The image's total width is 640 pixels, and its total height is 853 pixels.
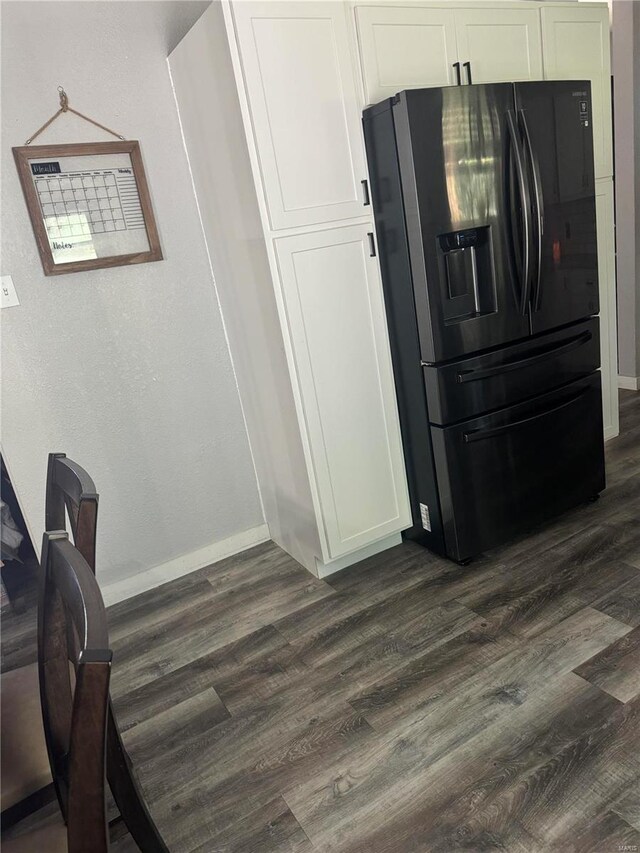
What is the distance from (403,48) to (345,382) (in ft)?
4.01

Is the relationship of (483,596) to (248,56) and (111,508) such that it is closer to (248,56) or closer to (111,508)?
(111,508)

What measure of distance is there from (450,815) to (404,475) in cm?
132

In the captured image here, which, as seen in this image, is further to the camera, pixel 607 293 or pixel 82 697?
pixel 607 293

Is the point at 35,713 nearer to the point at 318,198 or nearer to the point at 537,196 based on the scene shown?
the point at 318,198

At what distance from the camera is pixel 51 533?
96 cm

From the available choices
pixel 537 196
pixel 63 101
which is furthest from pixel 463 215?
pixel 63 101

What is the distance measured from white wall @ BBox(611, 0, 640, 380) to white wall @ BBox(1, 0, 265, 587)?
2.43 m

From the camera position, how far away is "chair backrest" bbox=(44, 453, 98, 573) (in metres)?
1.08

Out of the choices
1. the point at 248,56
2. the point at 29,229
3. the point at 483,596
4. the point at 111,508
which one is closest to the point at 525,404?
the point at 483,596

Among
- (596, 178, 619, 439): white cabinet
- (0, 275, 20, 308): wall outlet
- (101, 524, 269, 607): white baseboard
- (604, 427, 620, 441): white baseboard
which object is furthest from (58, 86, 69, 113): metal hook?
(604, 427, 620, 441): white baseboard

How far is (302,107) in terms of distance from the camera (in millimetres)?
2059

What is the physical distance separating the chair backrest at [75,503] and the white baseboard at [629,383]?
3.77 m

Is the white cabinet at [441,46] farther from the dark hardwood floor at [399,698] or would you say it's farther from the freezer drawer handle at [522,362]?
the dark hardwood floor at [399,698]

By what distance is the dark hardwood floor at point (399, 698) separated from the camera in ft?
4.79
